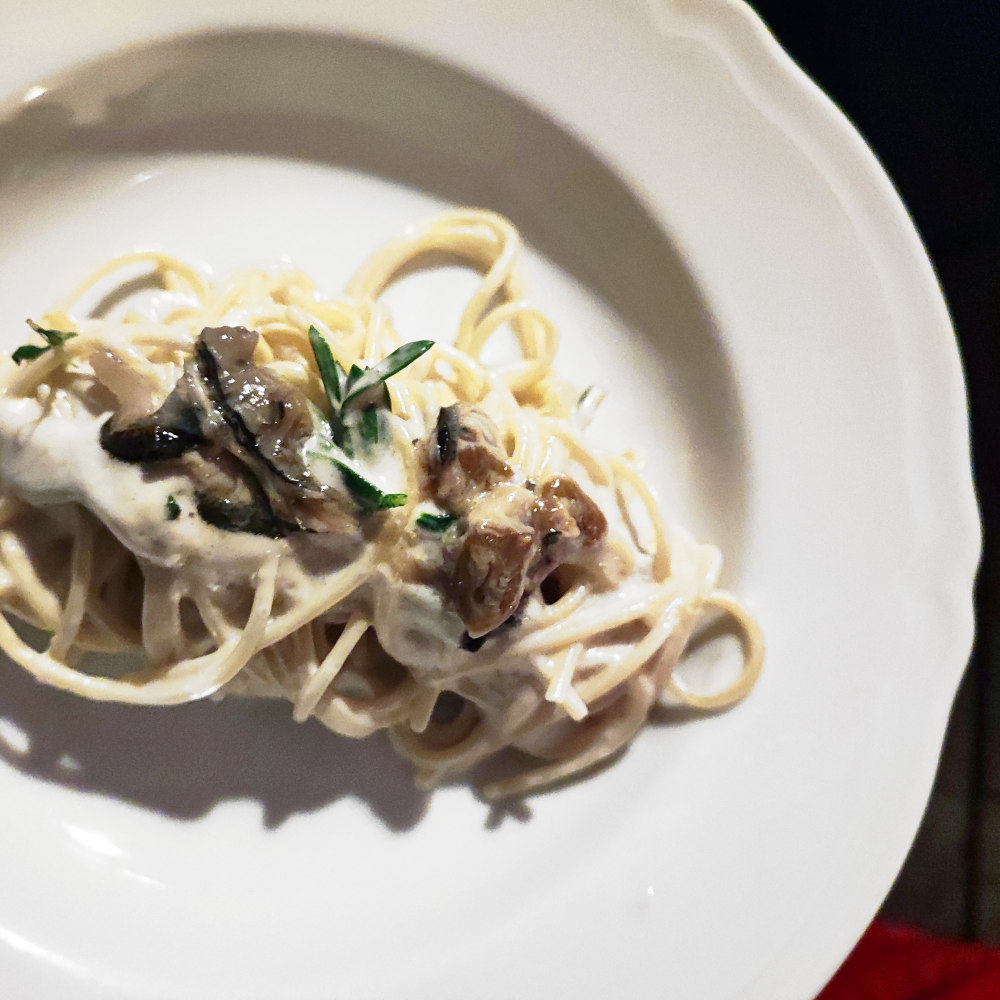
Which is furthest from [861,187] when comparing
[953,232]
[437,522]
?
[437,522]

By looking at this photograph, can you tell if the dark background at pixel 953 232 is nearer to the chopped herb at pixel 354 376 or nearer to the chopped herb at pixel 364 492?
the chopped herb at pixel 354 376

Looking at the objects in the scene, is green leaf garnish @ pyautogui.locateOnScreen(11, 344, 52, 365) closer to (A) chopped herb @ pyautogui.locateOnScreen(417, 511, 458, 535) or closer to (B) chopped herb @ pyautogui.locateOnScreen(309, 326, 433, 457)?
(B) chopped herb @ pyautogui.locateOnScreen(309, 326, 433, 457)

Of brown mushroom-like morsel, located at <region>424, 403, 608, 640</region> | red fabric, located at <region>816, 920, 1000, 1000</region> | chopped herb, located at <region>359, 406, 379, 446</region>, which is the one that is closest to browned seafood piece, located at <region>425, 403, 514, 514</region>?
brown mushroom-like morsel, located at <region>424, 403, 608, 640</region>

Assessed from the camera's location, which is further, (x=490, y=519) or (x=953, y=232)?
(x=953, y=232)

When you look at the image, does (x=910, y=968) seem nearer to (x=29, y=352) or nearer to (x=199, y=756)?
(x=199, y=756)

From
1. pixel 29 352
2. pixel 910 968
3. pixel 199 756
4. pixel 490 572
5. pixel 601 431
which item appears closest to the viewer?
pixel 490 572

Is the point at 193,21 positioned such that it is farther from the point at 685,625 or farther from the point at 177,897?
the point at 177,897
